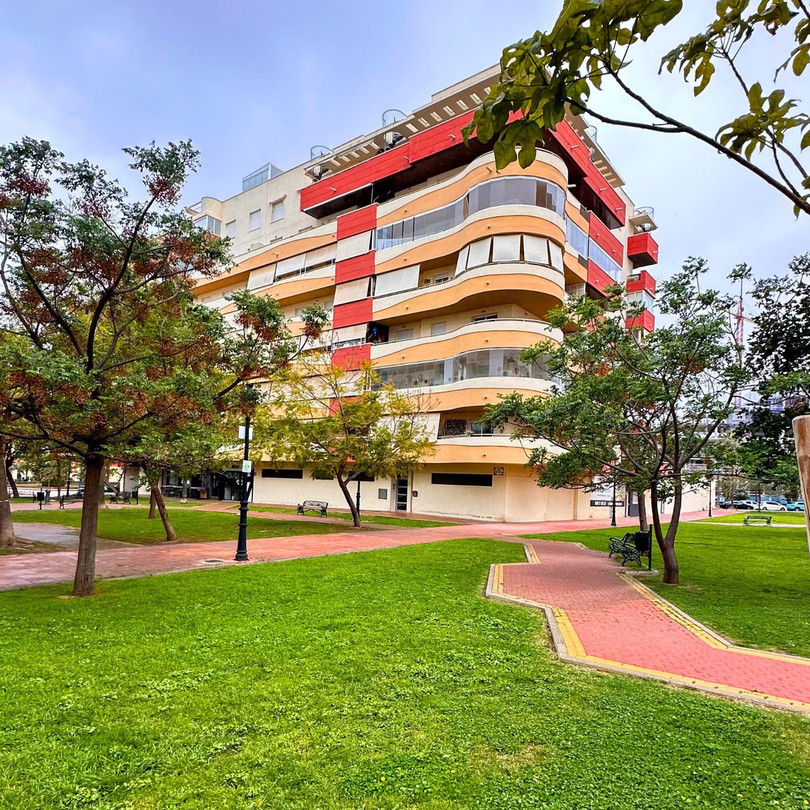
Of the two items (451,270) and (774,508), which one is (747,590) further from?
(774,508)

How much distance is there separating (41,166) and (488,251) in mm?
24442

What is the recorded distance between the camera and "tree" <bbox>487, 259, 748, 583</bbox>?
11.4 m

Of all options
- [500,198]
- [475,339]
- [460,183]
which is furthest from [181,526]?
[460,183]

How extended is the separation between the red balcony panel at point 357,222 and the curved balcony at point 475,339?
890 centimetres

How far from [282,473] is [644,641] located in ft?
125

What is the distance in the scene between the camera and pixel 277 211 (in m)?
49.4

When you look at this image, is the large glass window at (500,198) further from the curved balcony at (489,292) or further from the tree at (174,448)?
the tree at (174,448)

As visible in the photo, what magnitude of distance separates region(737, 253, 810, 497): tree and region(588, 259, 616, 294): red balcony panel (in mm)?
26119

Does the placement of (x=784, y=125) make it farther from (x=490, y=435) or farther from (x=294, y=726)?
(x=490, y=435)

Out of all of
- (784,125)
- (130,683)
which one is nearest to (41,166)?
(130,683)

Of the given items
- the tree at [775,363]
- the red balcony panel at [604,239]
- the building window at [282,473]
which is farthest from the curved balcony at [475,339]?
the tree at [775,363]

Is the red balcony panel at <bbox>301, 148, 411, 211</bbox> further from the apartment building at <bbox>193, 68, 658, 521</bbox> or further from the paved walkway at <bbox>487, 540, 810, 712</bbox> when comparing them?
the paved walkway at <bbox>487, 540, 810, 712</bbox>

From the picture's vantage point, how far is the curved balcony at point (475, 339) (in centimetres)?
2958

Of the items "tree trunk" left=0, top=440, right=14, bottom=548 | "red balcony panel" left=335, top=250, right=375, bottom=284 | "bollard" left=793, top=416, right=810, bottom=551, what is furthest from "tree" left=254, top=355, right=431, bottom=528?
"bollard" left=793, top=416, right=810, bottom=551
